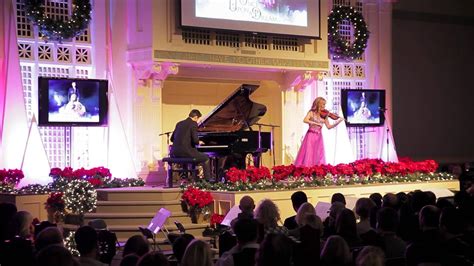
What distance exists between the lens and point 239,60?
51.4 feet

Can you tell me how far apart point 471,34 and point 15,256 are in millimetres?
18649

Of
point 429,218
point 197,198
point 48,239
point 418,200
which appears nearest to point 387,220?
point 429,218

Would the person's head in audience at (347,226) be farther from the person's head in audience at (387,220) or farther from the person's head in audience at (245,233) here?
the person's head in audience at (245,233)

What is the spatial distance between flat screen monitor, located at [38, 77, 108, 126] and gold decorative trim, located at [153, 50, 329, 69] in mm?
1356

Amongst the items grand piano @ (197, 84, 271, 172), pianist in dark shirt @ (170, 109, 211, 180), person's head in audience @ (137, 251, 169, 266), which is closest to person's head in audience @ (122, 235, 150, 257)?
person's head in audience @ (137, 251, 169, 266)

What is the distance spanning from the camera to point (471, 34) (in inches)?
863

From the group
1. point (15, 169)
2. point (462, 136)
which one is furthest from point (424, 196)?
point (462, 136)

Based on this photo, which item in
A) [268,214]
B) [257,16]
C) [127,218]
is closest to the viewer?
[268,214]

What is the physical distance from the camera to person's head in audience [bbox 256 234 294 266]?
16.6 feet

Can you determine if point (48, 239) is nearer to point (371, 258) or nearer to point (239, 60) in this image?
point (371, 258)

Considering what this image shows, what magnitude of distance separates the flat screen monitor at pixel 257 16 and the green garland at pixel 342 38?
47.9 inches

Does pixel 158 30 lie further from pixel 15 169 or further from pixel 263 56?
pixel 15 169

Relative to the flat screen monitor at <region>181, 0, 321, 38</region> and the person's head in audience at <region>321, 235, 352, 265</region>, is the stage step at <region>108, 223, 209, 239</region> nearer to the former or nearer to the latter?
the flat screen monitor at <region>181, 0, 321, 38</region>

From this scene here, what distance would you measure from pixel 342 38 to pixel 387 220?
11.8 meters
